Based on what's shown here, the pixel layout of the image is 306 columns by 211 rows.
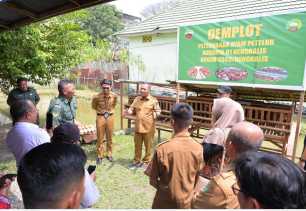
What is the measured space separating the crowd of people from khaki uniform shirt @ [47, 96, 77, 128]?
2 centimetres

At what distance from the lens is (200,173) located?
8.81ft

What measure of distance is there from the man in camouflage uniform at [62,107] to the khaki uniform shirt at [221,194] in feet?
11.4

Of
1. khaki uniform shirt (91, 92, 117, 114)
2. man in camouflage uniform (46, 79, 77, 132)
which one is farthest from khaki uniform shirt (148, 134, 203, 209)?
khaki uniform shirt (91, 92, 117, 114)

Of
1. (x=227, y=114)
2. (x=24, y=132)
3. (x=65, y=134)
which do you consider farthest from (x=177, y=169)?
(x=227, y=114)

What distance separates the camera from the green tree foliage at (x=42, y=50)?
6945 mm

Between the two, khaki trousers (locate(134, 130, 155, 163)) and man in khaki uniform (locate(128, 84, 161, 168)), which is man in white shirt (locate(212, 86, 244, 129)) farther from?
khaki trousers (locate(134, 130, 155, 163))

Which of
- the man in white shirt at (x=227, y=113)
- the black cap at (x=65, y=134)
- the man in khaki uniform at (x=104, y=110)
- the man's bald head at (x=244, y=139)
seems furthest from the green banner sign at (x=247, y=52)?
the black cap at (x=65, y=134)

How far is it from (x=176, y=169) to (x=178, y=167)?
26 mm

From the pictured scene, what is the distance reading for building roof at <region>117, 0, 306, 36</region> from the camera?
11992mm

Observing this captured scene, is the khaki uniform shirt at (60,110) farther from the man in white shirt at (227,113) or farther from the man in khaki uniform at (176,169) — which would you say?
the man in khaki uniform at (176,169)

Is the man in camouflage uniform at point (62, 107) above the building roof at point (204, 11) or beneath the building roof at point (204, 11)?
beneath

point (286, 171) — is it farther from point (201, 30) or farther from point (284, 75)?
point (201, 30)

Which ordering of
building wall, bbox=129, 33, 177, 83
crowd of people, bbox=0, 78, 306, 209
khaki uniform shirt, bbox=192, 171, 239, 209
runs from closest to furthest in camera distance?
crowd of people, bbox=0, 78, 306, 209 < khaki uniform shirt, bbox=192, 171, 239, 209 < building wall, bbox=129, 33, 177, 83

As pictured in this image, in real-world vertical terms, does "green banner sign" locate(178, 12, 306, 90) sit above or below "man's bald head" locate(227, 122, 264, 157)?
above
